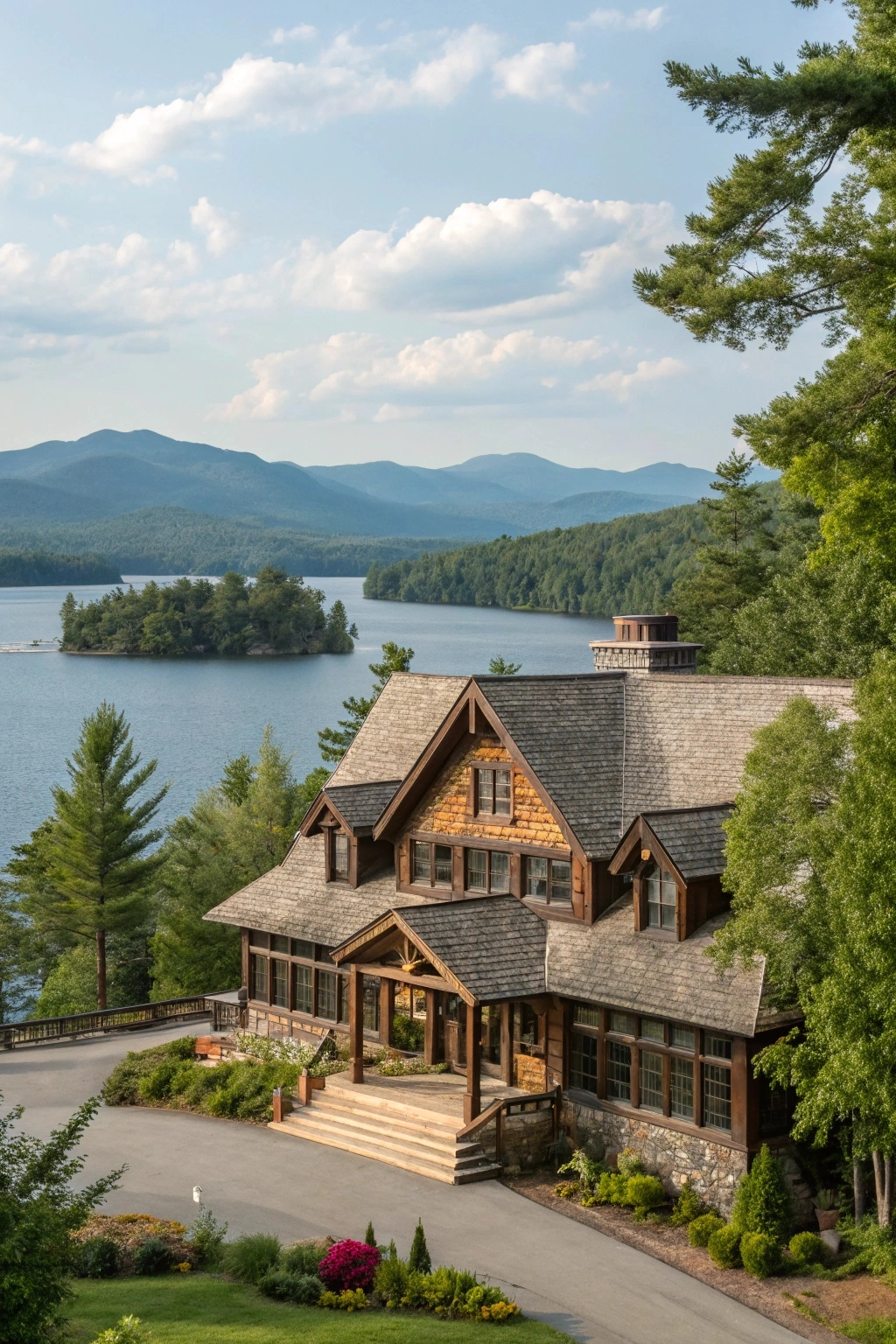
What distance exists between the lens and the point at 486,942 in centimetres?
2289

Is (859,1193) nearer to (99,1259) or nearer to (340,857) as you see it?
(99,1259)

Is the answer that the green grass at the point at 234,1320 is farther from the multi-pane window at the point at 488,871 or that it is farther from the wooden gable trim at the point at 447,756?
the multi-pane window at the point at 488,871

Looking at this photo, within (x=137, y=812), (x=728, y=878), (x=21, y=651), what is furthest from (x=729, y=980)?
(x=21, y=651)

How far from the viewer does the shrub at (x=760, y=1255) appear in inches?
716

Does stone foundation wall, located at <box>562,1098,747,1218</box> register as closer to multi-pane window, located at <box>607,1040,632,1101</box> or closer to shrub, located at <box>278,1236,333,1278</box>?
multi-pane window, located at <box>607,1040,632,1101</box>

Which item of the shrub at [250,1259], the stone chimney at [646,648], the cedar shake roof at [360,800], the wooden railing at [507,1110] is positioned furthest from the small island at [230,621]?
the shrub at [250,1259]

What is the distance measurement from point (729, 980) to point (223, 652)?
136 metres

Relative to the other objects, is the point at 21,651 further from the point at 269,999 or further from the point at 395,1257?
the point at 395,1257

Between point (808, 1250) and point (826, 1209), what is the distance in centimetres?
108

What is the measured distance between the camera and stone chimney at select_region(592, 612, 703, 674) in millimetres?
29094

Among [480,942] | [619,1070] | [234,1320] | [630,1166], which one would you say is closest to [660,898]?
[619,1070]

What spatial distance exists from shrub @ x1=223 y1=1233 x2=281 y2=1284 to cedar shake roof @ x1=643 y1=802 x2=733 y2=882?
314 inches

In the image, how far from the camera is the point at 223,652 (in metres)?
153

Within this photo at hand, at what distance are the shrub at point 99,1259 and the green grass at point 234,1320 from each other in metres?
0.25
